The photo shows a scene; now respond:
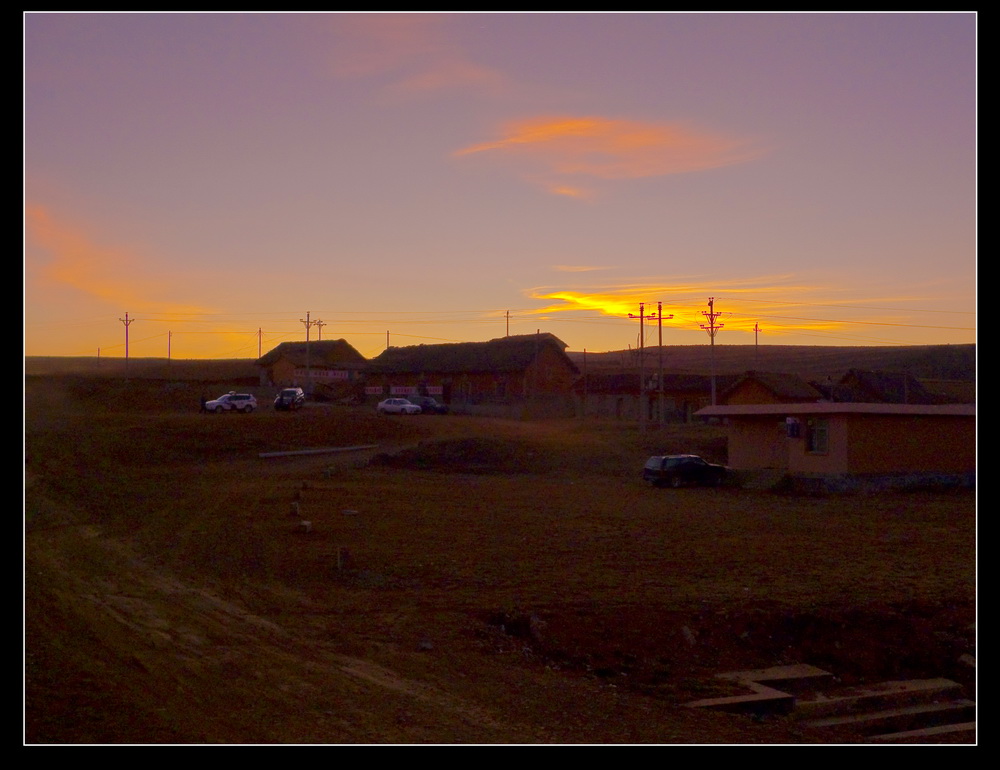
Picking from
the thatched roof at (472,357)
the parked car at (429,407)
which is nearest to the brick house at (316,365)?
the thatched roof at (472,357)

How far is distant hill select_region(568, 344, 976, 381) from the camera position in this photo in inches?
4286

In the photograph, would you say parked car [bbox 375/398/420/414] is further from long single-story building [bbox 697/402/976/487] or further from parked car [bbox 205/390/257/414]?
long single-story building [bbox 697/402/976/487]

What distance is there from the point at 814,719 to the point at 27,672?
8765 mm

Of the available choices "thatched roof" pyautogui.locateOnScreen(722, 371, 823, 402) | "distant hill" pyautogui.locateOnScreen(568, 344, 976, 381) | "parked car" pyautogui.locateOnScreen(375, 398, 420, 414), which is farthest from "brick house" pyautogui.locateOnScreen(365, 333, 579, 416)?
"thatched roof" pyautogui.locateOnScreen(722, 371, 823, 402)

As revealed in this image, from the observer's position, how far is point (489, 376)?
7775cm

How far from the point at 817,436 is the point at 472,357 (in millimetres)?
47111

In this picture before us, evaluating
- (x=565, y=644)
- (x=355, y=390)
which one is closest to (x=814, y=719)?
(x=565, y=644)

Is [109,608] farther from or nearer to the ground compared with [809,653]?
farther from the ground

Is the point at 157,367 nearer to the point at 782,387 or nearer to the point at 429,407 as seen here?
the point at 429,407

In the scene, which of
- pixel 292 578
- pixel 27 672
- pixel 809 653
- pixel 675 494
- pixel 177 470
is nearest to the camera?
pixel 27 672

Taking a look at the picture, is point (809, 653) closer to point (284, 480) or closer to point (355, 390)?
point (284, 480)

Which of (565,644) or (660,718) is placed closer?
(660,718)
